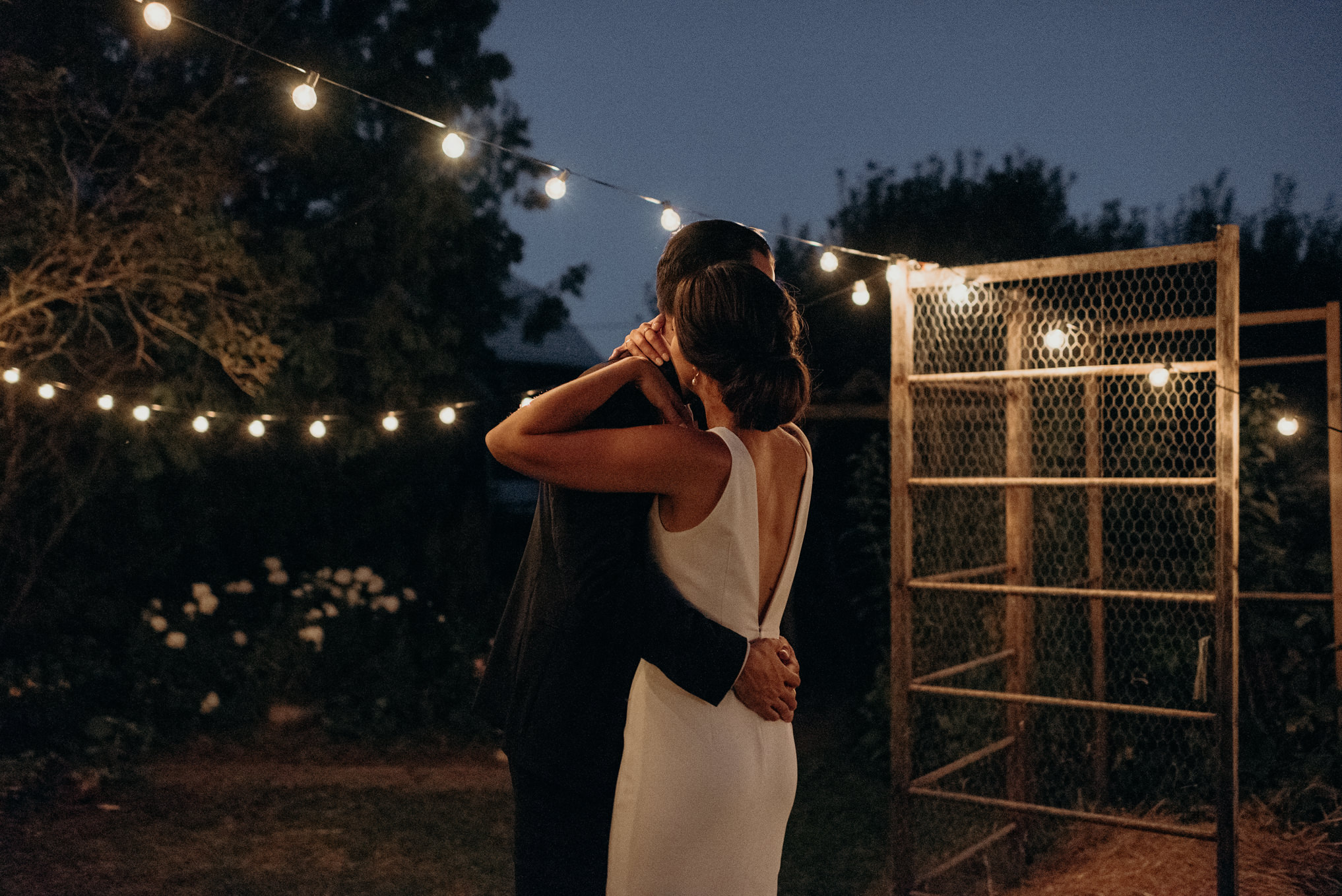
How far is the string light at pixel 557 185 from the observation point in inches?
171

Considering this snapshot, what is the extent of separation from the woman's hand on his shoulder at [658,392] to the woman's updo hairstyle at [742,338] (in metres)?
0.13

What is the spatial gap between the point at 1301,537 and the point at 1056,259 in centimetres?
351

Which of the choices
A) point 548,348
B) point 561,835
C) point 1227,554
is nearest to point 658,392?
point 561,835

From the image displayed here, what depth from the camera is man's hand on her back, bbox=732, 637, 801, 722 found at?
83.0 inches

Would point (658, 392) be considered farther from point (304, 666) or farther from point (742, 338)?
point (304, 666)

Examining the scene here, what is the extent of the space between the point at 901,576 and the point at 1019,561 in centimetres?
87

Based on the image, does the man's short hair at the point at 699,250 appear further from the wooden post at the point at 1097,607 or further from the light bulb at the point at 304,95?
the wooden post at the point at 1097,607

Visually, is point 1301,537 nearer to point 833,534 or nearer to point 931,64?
point 833,534

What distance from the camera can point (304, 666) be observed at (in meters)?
7.99

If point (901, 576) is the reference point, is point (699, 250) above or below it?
above

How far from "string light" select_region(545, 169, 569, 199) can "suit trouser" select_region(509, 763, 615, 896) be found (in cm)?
280

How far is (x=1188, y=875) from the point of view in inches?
203

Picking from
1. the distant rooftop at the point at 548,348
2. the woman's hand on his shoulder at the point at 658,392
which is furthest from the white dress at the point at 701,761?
the distant rooftop at the point at 548,348

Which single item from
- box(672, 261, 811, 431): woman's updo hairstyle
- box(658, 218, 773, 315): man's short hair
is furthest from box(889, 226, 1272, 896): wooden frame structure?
box(672, 261, 811, 431): woman's updo hairstyle
